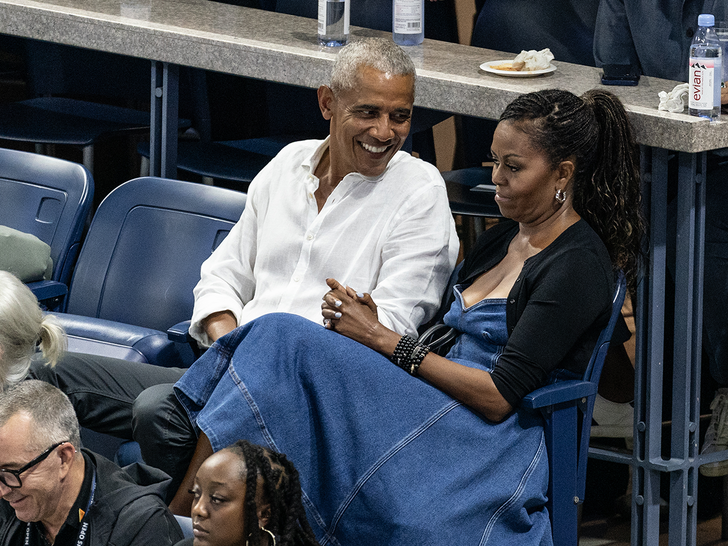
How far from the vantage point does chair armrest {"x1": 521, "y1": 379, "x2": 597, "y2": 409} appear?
2240 millimetres

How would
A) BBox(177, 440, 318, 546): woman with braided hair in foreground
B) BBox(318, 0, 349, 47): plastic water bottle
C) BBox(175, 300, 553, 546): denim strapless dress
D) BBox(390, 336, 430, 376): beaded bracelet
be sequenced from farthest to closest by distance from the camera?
BBox(318, 0, 349, 47): plastic water bottle → BBox(390, 336, 430, 376): beaded bracelet → BBox(175, 300, 553, 546): denim strapless dress → BBox(177, 440, 318, 546): woman with braided hair in foreground

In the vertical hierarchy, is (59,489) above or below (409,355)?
below

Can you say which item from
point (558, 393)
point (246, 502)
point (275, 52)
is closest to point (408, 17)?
point (275, 52)

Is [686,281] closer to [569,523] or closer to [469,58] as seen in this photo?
[569,523]

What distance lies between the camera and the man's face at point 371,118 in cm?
261

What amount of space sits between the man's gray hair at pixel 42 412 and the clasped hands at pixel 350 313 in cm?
56

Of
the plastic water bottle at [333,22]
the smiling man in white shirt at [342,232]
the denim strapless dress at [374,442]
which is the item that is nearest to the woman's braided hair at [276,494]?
the denim strapless dress at [374,442]

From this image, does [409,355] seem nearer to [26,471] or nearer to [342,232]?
[342,232]

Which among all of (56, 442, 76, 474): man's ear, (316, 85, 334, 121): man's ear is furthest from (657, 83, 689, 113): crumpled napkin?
(56, 442, 76, 474): man's ear

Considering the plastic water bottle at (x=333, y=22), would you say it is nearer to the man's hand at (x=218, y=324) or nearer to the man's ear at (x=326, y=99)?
the man's ear at (x=326, y=99)

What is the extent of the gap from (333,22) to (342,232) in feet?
3.03

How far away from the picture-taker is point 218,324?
8.86 ft

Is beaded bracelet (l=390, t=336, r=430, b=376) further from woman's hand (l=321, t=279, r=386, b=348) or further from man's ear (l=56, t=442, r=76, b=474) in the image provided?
man's ear (l=56, t=442, r=76, b=474)

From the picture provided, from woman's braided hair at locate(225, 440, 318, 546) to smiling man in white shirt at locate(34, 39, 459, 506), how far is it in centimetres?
43
